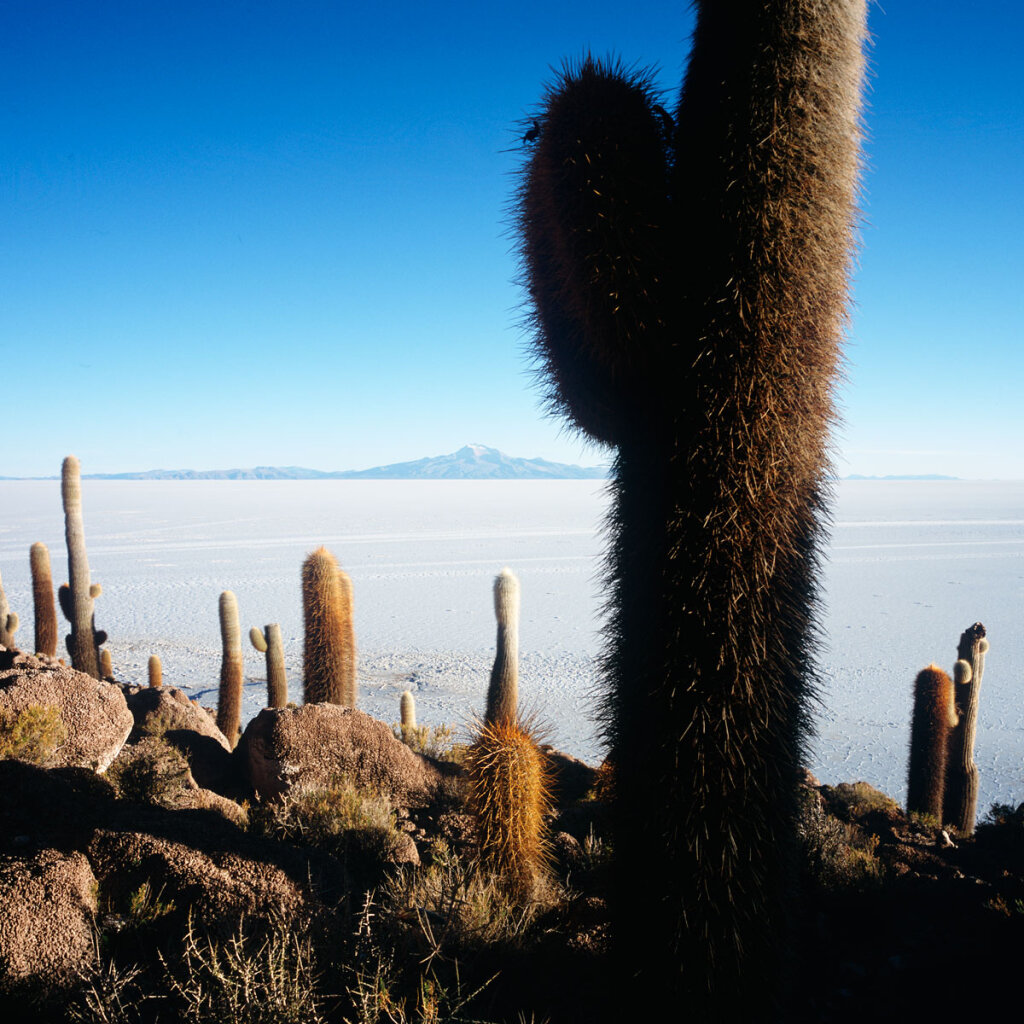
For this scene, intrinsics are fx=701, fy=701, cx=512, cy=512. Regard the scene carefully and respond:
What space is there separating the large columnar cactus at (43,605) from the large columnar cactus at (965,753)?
1372 centimetres

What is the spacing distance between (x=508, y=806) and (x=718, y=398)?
135 inches

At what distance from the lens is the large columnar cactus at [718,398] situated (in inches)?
117

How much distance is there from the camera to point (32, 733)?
569 centimetres

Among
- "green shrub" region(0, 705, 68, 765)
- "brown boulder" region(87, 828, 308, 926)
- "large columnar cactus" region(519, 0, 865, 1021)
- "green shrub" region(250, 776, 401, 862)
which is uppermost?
"large columnar cactus" region(519, 0, 865, 1021)

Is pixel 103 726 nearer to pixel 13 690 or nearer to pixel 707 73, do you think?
pixel 13 690

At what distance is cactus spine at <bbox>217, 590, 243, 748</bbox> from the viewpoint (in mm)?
10352

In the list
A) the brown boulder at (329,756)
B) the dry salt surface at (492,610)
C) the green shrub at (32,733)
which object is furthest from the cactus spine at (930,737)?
the green shrub at (32,733)

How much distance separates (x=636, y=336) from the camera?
3084 millimetres

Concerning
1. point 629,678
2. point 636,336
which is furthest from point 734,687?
point 636,336

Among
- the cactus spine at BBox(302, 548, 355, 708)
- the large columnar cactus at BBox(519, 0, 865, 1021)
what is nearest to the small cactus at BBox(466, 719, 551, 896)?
the large columnar cactus at BBox(519, 0, 865, 1021)

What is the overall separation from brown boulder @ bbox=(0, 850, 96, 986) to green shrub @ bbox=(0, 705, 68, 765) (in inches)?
77.3

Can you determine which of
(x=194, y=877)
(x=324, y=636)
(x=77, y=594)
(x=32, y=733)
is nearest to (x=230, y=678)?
(x=324, y=636)

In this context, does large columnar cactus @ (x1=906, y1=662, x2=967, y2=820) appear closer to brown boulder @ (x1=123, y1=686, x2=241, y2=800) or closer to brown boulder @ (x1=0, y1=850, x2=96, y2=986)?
brown boulder @ (x1=123, y1=686, x2=241, y2=800)

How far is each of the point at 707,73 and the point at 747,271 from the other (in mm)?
937
